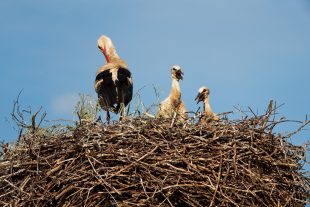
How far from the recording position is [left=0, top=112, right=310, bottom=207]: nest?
5715 millimetres

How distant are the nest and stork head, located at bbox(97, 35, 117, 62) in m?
2.61

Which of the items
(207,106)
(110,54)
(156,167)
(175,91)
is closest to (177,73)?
(175,91)

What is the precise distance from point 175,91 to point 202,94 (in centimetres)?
28

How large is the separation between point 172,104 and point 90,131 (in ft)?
5.31

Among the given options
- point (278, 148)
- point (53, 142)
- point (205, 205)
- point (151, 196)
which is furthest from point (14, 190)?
point (278, 148)

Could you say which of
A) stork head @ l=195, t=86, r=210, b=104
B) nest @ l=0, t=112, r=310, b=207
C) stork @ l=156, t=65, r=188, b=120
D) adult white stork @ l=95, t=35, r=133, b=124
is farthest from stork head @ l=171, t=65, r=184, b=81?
nest @ l=0, t=112, r=310, b=207

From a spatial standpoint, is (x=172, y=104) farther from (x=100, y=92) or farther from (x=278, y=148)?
(x=278, y=148)

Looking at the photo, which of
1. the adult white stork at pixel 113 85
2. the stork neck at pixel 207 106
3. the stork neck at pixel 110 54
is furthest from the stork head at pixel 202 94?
the stork neck at pixel 110 54

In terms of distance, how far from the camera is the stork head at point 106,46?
8.63 metres

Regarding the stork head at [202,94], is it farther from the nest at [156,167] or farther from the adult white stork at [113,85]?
the nest at [156,167]

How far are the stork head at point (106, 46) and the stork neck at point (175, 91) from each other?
1122 mm

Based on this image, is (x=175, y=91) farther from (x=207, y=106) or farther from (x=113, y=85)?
(x=113, y=85)

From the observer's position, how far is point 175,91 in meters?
7.64

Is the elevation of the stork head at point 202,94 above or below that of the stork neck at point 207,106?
above
